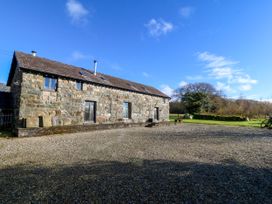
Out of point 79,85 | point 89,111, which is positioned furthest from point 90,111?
point 79,85

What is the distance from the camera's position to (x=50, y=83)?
1259 centimetres

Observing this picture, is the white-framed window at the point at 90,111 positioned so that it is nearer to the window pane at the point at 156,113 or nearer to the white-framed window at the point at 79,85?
the white-framed window at the point at 79,85

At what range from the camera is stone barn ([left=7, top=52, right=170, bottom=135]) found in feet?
37.3

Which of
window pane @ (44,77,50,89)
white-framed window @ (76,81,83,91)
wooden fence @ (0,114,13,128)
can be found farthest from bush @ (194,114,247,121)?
wooden fence @ (0,114,13,128)

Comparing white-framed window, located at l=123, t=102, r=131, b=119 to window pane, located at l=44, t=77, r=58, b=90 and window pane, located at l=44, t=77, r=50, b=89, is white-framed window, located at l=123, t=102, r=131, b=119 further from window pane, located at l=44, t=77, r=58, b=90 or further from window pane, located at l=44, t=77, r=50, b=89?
window pane, located at l=44, t=77, r=50, b=89

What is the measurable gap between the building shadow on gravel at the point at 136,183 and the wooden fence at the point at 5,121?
10355 mm

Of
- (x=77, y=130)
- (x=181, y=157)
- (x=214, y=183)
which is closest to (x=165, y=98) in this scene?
(x=77, y=130)

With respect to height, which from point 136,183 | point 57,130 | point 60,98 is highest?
point 60,98

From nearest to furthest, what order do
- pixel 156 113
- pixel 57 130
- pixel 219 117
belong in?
pixel 57 130
pixel 156 113
pixel 219 117

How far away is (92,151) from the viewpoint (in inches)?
263

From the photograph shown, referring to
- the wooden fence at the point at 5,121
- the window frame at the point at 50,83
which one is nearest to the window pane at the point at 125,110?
the window frame at the point at 50,83

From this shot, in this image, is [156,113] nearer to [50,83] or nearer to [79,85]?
[79,85]

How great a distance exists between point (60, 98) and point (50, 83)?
4.18 feet

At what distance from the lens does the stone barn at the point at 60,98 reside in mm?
11380
